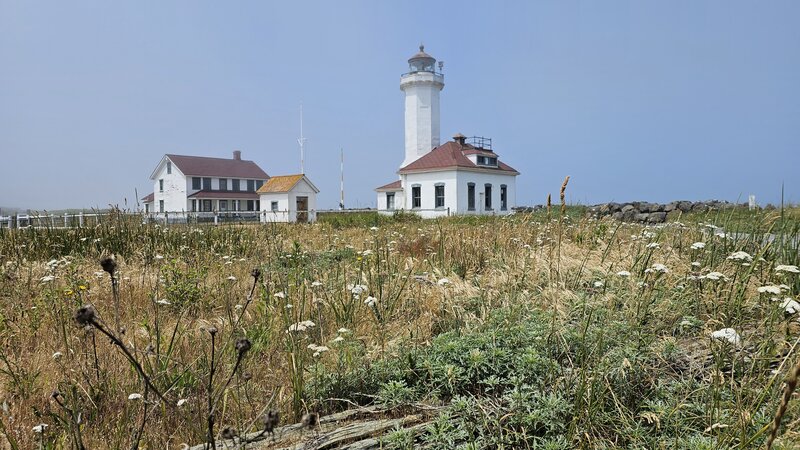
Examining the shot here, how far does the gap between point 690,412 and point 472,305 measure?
2.11 m

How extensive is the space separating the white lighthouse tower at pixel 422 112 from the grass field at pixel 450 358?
109 feet

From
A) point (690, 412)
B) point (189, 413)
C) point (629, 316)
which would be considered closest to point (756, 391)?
point (690, 412)

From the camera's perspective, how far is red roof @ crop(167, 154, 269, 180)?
44784 millimetres

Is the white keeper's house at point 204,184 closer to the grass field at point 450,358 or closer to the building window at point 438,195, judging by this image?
the building window at point 438,195

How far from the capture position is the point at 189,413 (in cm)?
270

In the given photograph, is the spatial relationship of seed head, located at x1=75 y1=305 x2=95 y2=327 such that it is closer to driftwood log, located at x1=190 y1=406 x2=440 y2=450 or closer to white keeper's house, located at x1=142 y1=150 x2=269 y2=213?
driftwood log, located at x1=190 y1=406 x2=440 y2=450

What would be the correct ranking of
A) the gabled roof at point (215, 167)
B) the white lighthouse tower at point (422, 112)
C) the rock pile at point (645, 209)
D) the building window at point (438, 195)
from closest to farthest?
the rock pile at point (645, 209), the building window at point (438, 195), the white lighthouse tower at point (422, 112), the gabled roof at point (215, 167)

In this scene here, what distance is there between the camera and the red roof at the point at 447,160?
3389 cm

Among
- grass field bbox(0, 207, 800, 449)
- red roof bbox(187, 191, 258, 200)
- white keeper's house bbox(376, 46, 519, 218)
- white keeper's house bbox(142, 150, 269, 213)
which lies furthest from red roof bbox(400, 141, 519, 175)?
grass field bbox(0, 207, 800, 449)

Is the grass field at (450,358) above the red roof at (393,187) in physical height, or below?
below

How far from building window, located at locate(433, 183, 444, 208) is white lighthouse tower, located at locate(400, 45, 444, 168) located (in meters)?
4.67

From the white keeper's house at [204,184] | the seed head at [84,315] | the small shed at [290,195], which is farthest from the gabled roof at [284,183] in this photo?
the seed head at [84,315]

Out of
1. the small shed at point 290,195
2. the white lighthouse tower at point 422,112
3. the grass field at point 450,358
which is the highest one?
the white lighthouse tower at point 422,112

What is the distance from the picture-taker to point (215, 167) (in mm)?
47281
